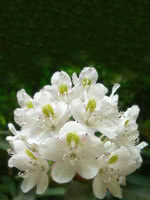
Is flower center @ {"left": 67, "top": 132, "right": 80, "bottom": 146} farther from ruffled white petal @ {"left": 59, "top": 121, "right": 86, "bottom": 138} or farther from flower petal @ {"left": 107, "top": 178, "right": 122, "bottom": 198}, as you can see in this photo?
flower petal @ {"left": 107, "top": 178, "right": 122, "bottom": 198}

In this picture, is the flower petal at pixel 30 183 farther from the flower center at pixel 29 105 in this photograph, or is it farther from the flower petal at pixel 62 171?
the flower center at pixel 29 105

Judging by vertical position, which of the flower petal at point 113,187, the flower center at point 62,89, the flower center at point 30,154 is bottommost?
the flower petal at point 113,187

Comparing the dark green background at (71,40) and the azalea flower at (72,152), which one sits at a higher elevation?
the dark green background at (71,40)

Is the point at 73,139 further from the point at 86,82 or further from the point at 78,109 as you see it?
the point at 86,82

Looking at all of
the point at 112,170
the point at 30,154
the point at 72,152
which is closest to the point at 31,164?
the point at 30,154

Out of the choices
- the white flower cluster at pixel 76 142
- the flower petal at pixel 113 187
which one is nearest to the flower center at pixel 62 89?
the white flower cluster at pixel 76 142

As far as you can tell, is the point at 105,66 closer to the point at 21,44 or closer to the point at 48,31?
the point at 48,31

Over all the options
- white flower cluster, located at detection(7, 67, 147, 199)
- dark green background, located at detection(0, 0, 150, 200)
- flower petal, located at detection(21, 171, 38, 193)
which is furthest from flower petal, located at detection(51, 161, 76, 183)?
dark green background, located at detection(0, 0, 150, 200)
